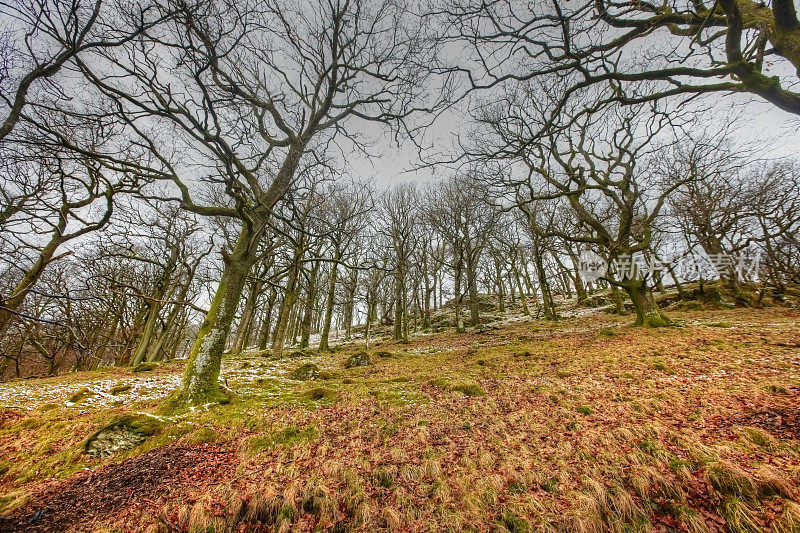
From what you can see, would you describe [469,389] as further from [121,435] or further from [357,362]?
[121,435]

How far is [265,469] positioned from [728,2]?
27.5 feet

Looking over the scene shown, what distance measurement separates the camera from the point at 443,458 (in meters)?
3.72

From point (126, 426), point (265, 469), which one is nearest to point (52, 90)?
point (126, 426)

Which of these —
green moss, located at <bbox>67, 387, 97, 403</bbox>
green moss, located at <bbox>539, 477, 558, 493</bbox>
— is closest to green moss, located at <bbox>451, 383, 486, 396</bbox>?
green moss, located at <bbox>539, 477, 558, 493</bbox>

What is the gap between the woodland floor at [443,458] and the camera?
2818 millimetres

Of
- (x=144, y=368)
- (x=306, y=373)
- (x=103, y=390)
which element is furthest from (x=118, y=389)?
(x=144, y=368)

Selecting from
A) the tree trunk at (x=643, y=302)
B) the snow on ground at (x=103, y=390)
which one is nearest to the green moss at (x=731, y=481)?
the snow on ground at (x=103, y=390)

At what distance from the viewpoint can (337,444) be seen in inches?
162

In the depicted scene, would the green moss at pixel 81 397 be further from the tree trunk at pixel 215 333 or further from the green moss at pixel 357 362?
the green moss at pixel 357 362

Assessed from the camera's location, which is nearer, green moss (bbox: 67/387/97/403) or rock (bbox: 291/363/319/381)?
green moss (bbox: 67/387/97/403)

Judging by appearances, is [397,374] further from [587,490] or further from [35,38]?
[35,38]

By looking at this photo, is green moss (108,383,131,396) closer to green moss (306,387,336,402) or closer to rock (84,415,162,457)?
rock (84,415,162,457)

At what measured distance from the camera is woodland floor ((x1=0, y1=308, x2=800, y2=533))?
9.25 feet

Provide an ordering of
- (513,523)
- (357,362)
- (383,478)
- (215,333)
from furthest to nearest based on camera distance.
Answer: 1. (357,362)
2. (215,333)
3. (383,478)
4. (513,523)
